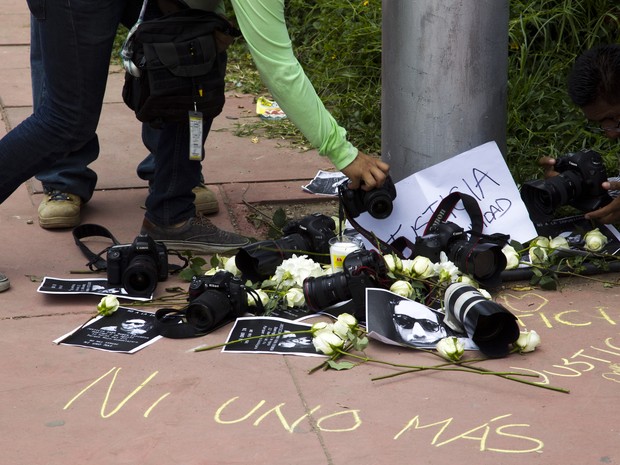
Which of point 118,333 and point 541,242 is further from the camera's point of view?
point 541,242

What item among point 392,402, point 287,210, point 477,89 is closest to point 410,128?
point 477,89

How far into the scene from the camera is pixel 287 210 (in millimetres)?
4578

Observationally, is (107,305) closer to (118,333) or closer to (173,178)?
(118,333)

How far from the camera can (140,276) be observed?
3.49 meters

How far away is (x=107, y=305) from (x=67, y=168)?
4.03 ft

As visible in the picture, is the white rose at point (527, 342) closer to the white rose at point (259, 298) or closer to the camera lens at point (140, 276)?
the white rose at point (259, 298)

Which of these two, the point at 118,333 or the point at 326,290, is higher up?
the point at 326,290

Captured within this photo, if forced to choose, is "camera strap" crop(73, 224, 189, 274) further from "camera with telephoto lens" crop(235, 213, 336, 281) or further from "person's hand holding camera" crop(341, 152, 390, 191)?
"person's hand holding camera" crop(341, 152, 390, 191)

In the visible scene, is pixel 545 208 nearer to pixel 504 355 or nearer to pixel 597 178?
pixel 597 178

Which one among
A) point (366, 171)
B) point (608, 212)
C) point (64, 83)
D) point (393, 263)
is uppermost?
point (64, 83)

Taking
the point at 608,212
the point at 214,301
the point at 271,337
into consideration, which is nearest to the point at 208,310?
the point at 214,301

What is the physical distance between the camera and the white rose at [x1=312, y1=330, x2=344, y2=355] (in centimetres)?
300

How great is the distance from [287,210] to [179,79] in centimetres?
114

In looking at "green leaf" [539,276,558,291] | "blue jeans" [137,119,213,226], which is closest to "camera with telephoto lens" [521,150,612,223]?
"green leaf" [539,276,558,291]
